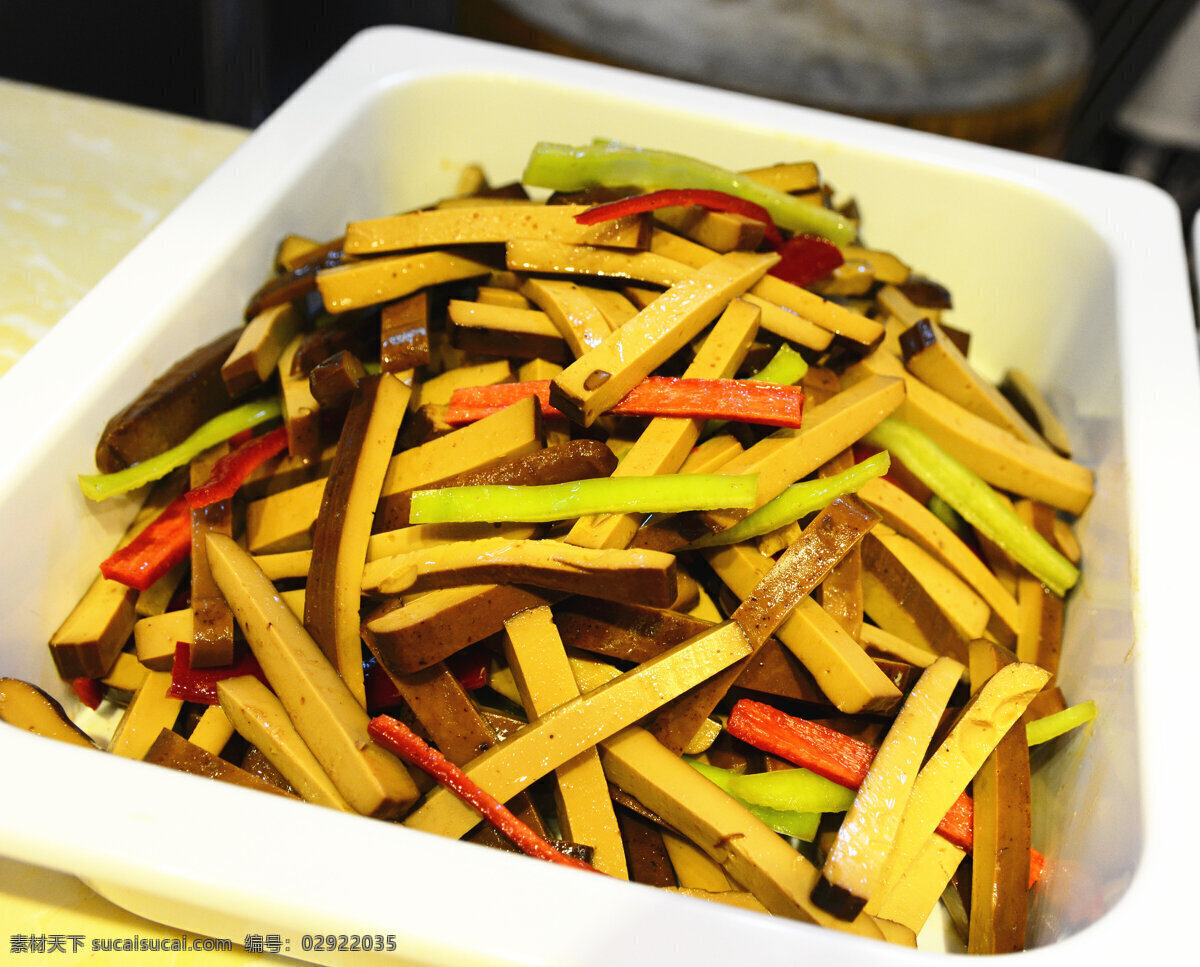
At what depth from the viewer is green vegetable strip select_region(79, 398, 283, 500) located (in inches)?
47.5

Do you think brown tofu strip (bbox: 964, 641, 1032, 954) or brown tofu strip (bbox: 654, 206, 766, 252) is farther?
brown tofu strip (bbox: 654, 206, 766, 252)

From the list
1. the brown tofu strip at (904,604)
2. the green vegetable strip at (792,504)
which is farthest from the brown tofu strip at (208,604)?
the brown tofu strip at (904,604)

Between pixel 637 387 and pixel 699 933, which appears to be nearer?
pixel 699 933

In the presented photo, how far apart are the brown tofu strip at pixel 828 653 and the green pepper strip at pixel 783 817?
0.13 metres

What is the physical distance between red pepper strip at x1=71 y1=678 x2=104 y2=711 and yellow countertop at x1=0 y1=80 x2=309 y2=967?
67cm

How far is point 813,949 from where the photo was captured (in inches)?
30.7

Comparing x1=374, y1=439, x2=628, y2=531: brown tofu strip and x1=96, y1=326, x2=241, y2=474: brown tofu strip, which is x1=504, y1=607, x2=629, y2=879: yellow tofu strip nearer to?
x1=374, y1=439, x2=628, y2=531: brown tofu strip

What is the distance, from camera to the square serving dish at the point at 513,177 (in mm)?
798

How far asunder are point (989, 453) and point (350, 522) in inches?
35.9

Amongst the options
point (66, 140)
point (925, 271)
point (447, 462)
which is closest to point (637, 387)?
point (447, 462)

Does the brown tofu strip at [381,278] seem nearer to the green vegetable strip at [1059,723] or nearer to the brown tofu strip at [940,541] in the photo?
the brown tofu strip at [940,541]

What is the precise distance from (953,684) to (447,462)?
655 millimetres

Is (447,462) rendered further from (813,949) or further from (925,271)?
(925,271)

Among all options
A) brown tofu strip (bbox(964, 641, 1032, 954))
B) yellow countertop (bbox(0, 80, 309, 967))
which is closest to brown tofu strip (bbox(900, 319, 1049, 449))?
brown tofu strip (bbox(964, 641, 1032, 954))
